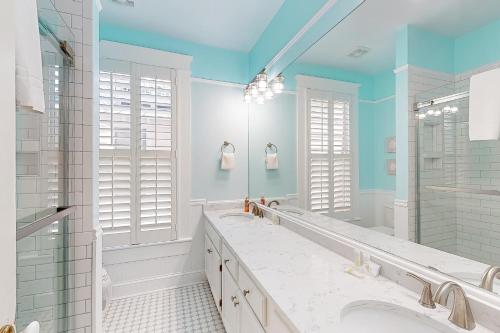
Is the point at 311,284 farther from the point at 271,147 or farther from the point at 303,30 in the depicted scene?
the point at 303,30

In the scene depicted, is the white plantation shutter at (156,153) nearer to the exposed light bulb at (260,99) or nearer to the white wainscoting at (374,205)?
the exposed light bulb at (260,99)

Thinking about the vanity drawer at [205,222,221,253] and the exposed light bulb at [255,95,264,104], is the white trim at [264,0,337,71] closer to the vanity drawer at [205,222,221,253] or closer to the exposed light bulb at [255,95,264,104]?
the exposed light bulb at [255,95,264,104]

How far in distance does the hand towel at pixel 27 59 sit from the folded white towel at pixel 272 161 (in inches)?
73.3

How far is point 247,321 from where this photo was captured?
1.23 meters

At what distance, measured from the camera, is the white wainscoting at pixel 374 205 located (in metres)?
1.18

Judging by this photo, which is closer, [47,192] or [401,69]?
[401,69]

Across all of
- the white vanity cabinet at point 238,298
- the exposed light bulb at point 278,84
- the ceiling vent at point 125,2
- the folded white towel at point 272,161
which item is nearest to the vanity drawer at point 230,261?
the white vanity cabinet at point 238,298

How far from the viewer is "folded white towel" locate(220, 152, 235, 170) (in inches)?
108

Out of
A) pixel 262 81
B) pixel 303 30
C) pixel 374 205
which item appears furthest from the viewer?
pixel 262 81

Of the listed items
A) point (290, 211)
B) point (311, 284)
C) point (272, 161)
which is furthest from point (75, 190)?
point (272, 161)

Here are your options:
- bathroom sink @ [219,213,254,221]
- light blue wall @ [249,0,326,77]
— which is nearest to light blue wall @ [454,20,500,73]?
light blue wall @ [249,0,326,77]

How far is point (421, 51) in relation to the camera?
3.25 feet

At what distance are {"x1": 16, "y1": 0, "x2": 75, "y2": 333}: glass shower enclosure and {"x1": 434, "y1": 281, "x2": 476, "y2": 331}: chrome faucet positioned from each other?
156 cm

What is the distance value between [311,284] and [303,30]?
169cm
